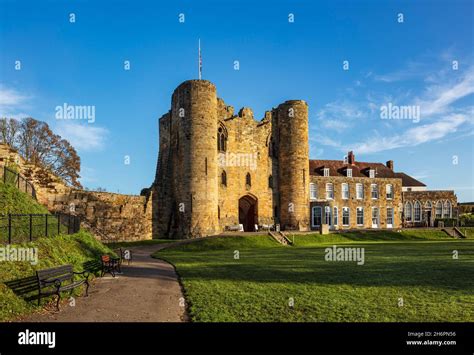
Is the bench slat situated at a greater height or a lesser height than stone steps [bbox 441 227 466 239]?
greater

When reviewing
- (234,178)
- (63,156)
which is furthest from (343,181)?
(63,156)

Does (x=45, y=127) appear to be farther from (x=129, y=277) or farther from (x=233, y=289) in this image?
(x=233, y=289)

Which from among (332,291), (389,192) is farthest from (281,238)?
(389,192)

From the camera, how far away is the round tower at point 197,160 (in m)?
34.2

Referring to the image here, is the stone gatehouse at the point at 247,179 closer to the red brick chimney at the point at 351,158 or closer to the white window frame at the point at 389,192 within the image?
the white window frame at the point at 389,192

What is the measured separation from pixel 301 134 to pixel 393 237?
1435cm

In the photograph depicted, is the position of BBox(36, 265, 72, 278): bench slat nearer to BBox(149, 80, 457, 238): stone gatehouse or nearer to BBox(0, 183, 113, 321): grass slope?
BBox(0, 183, 113, 321): grass slope

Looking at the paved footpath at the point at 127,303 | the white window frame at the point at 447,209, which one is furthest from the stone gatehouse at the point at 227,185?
the paved footpath at the point at 127,303

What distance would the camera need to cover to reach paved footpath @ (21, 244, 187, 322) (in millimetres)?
8281

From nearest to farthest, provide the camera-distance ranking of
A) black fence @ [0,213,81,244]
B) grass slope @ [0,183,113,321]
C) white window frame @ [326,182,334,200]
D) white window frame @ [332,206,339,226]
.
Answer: grass slope @ [0,183,113,321] < black fence @ [0,213,81,244] < white window frame @ [332,206,339,226] < white window frame @ [326,182,334,200]

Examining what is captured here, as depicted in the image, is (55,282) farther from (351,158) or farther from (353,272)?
(351,158)

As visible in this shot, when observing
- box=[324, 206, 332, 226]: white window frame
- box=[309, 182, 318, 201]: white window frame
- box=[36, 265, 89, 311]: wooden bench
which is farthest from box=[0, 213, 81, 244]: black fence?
box=[309, 182, 318, 201]: white window frame

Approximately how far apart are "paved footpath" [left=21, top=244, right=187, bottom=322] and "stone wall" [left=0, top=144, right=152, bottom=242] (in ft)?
55.9
